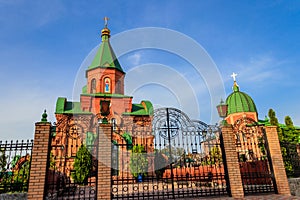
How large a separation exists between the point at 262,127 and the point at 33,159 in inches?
264

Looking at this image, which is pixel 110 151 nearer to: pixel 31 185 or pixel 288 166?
pixel 31 185

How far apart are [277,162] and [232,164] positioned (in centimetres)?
160

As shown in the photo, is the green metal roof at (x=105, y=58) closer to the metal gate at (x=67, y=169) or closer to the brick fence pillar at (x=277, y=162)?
the metal gate at (x=67, y=169)


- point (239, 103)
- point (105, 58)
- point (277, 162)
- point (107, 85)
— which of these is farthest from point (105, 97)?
point (239, 103)

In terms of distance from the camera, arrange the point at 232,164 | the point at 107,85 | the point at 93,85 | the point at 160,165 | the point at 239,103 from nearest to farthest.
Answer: the point at 232,164 → the point at 160,165 → the point at 107,85 → the point at 93,85 → the point at 239,103

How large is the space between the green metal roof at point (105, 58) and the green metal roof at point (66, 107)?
4.24 m

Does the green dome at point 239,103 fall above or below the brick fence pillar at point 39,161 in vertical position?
above

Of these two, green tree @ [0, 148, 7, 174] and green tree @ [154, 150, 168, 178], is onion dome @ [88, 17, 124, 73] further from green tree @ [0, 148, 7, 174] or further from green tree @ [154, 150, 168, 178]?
green tree @ [0, 148, 7, 174]

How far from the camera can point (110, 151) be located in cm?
554

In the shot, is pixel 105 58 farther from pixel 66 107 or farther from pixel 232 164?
pixel 232 164

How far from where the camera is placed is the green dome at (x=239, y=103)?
85.5ft

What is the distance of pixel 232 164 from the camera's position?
19.8 ft

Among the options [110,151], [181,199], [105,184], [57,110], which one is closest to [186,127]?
[181,199]

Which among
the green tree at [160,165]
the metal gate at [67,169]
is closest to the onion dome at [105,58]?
the metal gate at [67,169]
